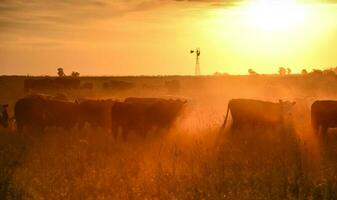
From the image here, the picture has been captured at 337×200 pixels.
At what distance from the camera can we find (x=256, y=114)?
2094cm

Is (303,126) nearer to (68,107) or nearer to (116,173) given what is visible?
(68,107)

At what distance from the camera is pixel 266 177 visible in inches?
438

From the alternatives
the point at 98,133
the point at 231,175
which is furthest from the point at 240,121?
the point at 231,175

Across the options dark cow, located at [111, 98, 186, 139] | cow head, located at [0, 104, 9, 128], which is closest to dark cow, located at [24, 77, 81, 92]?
cow head, located at [0, 104, 9, 128]

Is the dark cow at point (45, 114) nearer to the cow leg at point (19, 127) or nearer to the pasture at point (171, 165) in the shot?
the cow leg at point (19, 127)

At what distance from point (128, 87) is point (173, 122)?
41.3 m

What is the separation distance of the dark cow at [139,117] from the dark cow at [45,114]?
1794 millimetres

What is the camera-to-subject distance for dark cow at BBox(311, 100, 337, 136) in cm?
1861

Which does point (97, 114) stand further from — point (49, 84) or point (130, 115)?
point (49, 84)

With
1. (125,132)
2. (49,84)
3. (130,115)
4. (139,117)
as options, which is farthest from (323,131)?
(49,84)

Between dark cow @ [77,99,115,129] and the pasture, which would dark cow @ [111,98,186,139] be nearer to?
the pasture

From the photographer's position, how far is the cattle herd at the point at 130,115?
18.7 metres

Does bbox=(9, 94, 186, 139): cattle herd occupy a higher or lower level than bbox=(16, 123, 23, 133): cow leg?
higher

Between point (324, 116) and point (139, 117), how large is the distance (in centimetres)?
615
